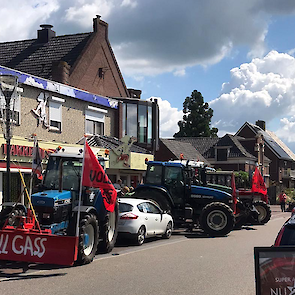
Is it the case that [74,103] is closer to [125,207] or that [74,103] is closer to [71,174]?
[125,207]

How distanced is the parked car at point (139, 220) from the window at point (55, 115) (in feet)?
33.8

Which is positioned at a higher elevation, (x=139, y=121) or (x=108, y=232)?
(x=139, y=121)

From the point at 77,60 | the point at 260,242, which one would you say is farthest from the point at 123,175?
the point at 260,242

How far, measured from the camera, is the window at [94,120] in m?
28.6

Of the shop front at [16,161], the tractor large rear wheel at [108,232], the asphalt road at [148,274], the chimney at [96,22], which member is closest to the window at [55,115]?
the shop front at [16,161]

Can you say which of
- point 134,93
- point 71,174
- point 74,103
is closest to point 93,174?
point 71,174

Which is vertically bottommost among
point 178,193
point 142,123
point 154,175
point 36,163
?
point 178,193

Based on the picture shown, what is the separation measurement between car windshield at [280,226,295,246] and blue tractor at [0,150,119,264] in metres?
6.18

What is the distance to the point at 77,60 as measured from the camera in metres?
32.1

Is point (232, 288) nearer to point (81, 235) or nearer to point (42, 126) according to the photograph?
point (81, 235)

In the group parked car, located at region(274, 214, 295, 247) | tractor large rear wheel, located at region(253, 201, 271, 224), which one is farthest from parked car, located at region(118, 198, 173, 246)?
parked car, located at region(274, 214, 295, 247)

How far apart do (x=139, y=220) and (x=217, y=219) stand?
4.60 m

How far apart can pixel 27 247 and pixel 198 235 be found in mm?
9566

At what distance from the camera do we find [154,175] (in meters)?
19.8
